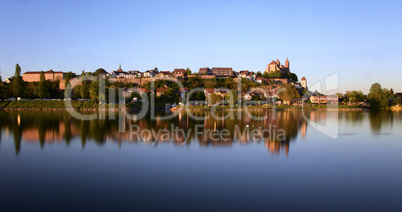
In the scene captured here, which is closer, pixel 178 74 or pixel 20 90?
pixel 20 90

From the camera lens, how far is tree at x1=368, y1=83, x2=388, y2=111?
50.7 metres

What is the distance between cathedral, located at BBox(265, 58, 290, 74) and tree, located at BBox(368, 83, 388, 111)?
33.1 meters

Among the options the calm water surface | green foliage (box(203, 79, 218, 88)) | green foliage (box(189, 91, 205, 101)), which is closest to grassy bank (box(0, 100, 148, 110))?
green foliage (box(189, 91, 205, 101))

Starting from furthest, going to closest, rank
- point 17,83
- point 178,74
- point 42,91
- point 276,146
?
point 178,74 → point 42,91 → point 17,83 → point 276,146

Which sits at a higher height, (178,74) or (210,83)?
(178,74)

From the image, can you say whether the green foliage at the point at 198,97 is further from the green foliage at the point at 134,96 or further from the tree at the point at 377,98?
the tree at the point at 377,98

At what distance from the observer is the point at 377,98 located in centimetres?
5097

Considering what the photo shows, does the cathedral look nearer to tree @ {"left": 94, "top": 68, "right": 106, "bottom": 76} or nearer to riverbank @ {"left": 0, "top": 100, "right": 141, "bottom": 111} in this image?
tree @ {"left": 94, "top": 68, "right": 106, "bottom": 76}

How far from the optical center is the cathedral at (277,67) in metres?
84.8

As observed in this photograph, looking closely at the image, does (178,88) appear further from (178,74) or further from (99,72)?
(99,72)

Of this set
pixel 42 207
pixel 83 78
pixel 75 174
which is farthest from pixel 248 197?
pixel 83 78

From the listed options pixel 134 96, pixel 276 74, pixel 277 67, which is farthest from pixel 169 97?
pixel 277 67

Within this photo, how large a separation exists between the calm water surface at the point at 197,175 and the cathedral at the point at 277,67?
7408 centimetres

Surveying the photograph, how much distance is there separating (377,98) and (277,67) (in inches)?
1441
